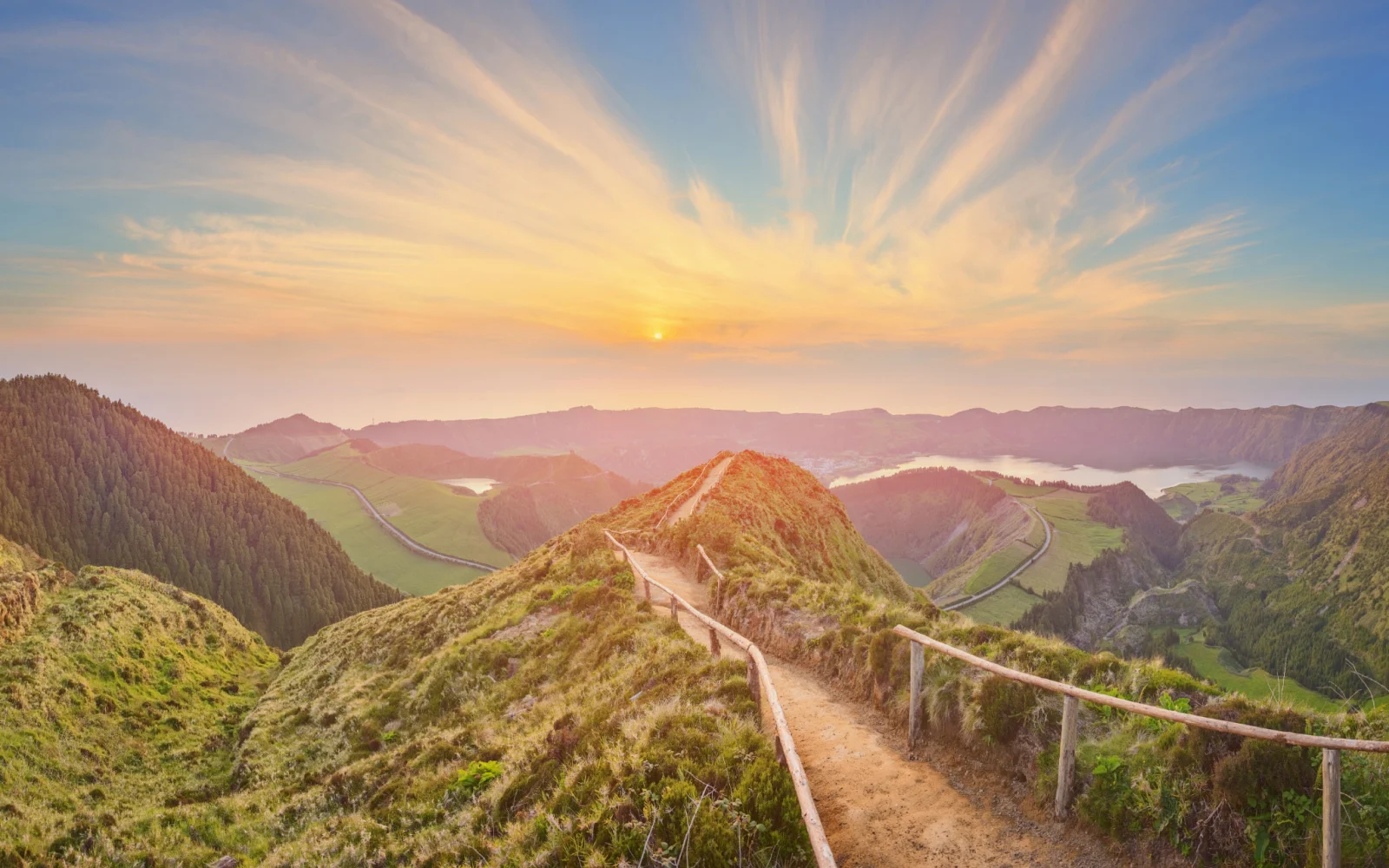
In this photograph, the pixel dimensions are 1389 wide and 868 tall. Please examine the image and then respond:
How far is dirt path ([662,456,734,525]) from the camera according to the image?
42938mm

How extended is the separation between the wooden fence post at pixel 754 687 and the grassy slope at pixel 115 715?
18849 mm

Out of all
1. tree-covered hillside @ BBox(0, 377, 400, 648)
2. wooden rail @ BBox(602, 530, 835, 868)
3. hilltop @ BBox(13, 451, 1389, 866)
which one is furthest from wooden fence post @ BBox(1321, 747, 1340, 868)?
tree-covered hillside @ BBox(0, 377, 400, 648)

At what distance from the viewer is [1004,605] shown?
16800 centimetres

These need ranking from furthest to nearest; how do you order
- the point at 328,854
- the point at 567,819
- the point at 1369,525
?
1. the point at 1369,525
2. the point at 328,854
3. the point at 567,819

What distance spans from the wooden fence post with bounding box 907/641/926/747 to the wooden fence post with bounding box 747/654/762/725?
279 centimetres

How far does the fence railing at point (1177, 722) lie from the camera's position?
5.62 metres

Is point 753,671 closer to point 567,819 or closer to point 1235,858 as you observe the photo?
point 567,819

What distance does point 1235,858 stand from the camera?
6762 mm

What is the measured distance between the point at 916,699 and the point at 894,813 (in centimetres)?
231

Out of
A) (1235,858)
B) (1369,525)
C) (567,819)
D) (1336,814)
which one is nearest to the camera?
(1336,814)

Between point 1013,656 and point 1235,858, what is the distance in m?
4.72

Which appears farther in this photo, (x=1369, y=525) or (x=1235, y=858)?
(x=1369, y=525)

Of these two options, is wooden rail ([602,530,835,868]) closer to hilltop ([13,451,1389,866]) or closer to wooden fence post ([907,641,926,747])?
hilltop ([13,451,1389,866])

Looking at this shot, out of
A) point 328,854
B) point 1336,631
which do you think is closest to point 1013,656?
point 328,854
